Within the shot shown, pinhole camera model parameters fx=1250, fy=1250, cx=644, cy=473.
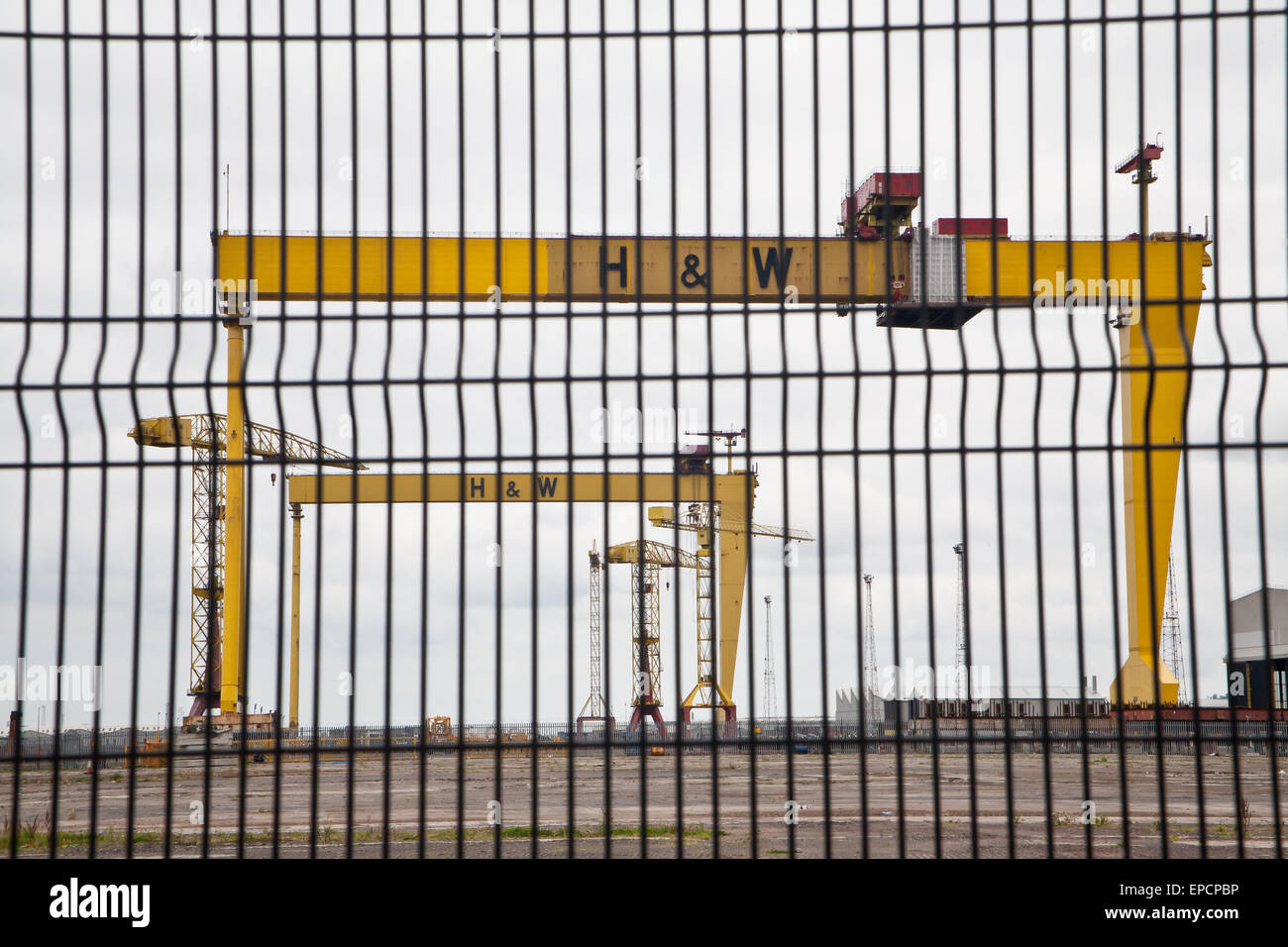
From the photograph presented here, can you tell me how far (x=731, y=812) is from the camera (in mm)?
14500

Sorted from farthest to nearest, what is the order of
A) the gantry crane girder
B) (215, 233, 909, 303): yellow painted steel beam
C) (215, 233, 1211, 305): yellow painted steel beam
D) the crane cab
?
1. (215, 233, 909, 303): yellow painted steel beam
2. (215, 233, 1211, 305): yellow painted steel beam
3. the gantry crane girder
4. the crane cab

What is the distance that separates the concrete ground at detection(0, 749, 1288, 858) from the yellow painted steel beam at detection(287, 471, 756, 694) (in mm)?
1267

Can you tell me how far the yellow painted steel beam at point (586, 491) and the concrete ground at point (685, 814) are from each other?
127 cm

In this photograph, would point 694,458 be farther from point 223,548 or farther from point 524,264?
point 223,548

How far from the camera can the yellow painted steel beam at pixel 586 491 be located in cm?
556

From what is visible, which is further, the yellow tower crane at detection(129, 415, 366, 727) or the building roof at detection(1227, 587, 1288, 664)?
the building roof at detection(1227, 587, 1288, 664)

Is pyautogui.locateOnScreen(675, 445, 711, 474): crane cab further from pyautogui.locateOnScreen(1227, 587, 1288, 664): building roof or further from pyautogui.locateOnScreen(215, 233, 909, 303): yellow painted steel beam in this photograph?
pyautogui.locateOnScreen(1227, 587, 1288, 664): building roof

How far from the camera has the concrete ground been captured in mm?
6262

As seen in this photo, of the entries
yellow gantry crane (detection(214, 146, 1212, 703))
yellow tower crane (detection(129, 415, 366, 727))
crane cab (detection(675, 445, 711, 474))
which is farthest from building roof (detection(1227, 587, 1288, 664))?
yellow tower crane (detection(129, 415, 366, 727))

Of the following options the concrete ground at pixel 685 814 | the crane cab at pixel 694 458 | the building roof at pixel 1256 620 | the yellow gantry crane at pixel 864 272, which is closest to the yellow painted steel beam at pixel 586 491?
the crane cab at pixel 694 458

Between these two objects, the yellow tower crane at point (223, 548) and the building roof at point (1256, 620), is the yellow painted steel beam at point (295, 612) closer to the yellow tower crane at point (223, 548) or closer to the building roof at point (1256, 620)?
the yellow tower crane at point (223, 548)
